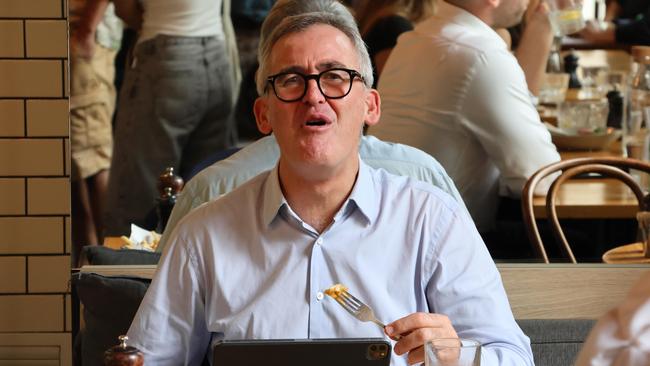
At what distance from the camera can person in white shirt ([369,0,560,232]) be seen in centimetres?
325

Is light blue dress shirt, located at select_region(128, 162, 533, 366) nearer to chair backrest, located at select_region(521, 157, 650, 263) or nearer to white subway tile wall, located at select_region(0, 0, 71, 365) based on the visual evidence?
chair backrest, located at select_region(521, 157, 650, 263)

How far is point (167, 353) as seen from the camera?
73.2 inches

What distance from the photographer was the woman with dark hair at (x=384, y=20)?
3.10 m

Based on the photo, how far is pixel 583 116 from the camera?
374 centimetres

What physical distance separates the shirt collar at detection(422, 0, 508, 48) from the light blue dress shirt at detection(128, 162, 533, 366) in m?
1.40

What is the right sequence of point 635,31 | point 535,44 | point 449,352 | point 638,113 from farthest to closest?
point 638,113
point 535,44
point 635,31
point 449,352

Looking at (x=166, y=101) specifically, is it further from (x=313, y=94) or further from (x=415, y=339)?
(x=415, y=339)

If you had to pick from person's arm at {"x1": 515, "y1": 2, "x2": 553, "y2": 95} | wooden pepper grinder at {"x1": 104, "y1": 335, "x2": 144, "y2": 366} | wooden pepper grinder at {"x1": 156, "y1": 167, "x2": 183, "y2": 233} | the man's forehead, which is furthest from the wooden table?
wooden pepper grinder at {"x1": 104, "y1": 335, "x2": 144, "y2": 366}

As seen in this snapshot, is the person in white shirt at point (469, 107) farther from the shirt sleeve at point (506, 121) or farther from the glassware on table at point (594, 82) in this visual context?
the glassware on table at point (594, 82)

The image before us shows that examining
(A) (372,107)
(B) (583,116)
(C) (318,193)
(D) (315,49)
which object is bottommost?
(B) (583,116)

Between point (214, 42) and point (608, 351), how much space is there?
2.63m

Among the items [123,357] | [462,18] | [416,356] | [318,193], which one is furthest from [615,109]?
[123,357]

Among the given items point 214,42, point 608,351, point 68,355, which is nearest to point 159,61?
point 214,42

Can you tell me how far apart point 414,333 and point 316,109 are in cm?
39
